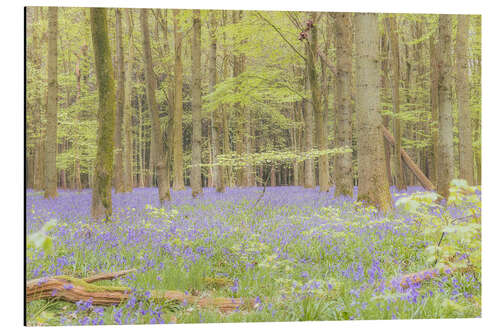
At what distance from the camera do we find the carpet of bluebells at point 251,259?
3.88 meters

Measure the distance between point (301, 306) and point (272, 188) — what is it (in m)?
1.99

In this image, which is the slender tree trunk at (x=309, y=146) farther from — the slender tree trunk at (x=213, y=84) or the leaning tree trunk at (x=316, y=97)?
the slender tree trunk at (x=213, y=84)

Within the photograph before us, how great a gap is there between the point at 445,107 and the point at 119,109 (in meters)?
4.67

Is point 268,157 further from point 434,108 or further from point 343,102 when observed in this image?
point 434,108

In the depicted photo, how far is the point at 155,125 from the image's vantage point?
5.84 meters

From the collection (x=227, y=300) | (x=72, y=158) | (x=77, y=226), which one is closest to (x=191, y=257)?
(x=227, y=300)

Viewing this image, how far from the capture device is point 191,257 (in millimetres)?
4445

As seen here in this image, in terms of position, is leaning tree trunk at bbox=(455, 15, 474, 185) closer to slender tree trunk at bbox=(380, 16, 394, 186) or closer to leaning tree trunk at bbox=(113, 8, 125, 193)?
slender tree trunk at bbox=(380, 16, 394, 186)

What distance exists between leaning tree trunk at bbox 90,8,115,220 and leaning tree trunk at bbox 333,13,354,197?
10.4 feet

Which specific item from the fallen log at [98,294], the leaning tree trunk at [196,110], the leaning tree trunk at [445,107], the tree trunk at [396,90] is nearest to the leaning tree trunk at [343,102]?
the tree trunk at [396,90]

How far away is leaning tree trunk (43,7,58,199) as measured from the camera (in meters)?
4.49

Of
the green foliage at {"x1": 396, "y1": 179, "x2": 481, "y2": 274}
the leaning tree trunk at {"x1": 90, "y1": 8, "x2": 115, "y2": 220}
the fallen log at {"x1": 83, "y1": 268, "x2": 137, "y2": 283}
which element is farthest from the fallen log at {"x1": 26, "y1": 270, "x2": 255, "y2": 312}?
the green foliage at {"x1": 396, "y1": 179, "x2": 481, "y2": 274}

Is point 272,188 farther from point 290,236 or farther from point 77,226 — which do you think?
point 77,226

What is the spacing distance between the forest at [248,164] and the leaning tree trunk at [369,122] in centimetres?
2
